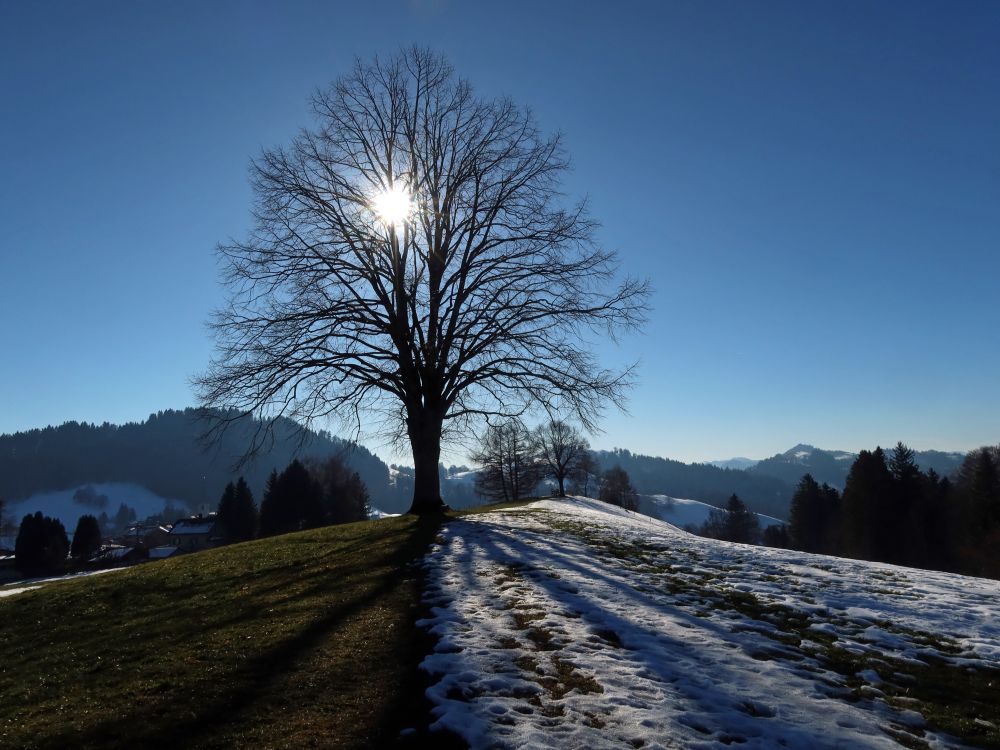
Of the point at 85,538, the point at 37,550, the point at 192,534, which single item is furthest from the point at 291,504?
the point at 192,534

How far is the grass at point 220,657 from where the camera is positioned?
5078mm

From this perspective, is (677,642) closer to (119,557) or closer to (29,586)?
(29,586)

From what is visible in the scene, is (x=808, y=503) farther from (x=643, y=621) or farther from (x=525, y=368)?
(x=643, y=621)

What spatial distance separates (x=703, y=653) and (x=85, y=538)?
307 feet

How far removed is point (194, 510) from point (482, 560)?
226059mm

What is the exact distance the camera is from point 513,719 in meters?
5.03

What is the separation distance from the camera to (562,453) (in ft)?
182

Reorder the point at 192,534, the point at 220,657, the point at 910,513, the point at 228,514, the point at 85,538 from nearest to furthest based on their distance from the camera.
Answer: the point at 220,657, the point at 910,513, the point at 228,514, the point at 85,538, the point at 192,534

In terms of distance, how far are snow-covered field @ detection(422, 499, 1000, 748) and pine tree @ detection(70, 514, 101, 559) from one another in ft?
283

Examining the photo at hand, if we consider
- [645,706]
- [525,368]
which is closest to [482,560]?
[645,706]

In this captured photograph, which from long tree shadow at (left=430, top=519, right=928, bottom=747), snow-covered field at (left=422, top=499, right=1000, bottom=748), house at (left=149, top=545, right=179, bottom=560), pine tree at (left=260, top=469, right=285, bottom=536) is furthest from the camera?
house at (left=149, top=545, right=179, bottom=560)

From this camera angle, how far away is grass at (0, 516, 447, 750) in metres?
5.08

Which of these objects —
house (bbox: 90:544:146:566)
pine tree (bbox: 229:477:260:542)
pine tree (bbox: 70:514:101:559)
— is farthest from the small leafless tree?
pine tree (bbox: 70:514:101:559)

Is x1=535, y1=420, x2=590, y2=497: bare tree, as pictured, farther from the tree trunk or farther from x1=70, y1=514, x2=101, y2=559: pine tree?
x1=70, y1=514, x2=101, y2=559: pine tree
